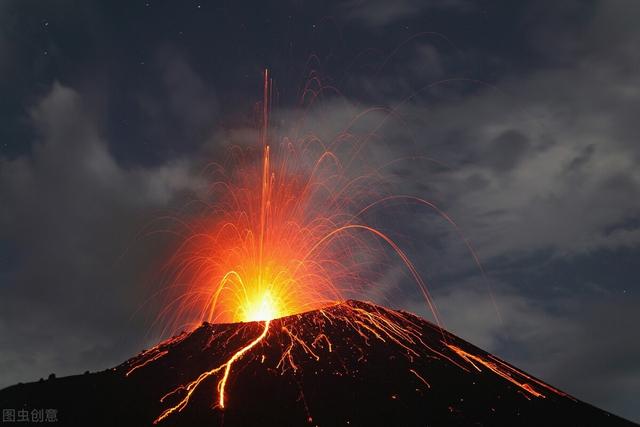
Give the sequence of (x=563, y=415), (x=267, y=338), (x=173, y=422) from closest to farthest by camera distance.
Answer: (x=173, y=422)
(x=563, y=415)
(x=267, y=338)

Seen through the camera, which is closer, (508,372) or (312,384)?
(312,384)

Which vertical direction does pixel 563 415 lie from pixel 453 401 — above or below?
below

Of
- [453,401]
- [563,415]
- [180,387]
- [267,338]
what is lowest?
[563,415]

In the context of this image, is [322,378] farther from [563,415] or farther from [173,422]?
[563,415]

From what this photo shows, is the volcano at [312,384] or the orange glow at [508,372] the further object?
the orange glow at [508,372]

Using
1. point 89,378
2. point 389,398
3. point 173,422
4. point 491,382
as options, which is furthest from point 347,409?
point 89,378

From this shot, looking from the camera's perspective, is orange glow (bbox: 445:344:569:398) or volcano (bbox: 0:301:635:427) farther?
orange glow (bbox: 445:344:569:398)

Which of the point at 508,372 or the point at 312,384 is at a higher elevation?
the point at 312,384

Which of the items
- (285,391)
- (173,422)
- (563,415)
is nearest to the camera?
(173,422)
